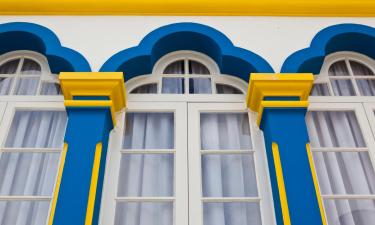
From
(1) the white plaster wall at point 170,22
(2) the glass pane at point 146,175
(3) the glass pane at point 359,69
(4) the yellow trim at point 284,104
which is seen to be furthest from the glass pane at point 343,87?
(2) the glass pane at point 146,175

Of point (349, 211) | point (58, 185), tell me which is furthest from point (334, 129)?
point (58, 185)

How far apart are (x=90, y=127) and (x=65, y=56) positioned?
2.40 feet

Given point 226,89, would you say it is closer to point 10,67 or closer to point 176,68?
point 176,68

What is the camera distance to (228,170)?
11.2 ft

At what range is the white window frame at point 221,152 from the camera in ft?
10.3

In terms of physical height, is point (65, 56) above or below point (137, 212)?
above

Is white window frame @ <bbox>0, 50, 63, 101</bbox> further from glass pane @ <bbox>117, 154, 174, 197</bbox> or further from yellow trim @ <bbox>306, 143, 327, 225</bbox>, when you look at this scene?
yellow trim @ <bbox>306, 143, 327, 225</bbox>

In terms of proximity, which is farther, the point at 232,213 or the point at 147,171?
the point at 147,171

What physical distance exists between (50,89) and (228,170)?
153cm

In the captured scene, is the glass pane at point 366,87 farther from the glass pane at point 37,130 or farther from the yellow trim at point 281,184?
the glass pane at point 37,130

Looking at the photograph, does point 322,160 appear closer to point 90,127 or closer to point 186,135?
point 186,135

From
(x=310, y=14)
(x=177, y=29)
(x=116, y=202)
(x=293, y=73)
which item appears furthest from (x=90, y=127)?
(x=310, y=14)

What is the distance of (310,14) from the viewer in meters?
4.18

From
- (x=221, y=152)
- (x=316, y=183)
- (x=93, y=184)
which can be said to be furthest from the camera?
(x=221, y=152)
